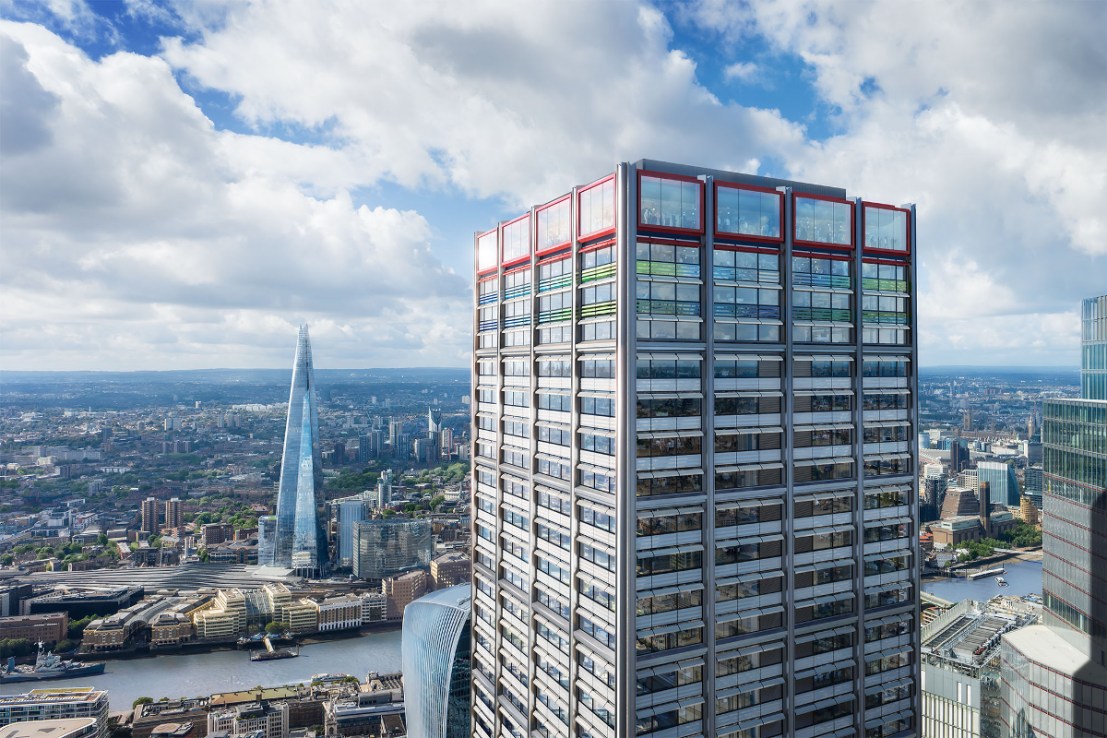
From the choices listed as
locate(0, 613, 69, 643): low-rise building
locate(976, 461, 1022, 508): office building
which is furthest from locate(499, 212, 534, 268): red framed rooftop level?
locate(976, 461, 1022, 508): office building

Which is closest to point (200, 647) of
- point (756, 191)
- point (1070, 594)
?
point (1070, 594)

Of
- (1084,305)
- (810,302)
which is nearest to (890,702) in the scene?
(810,302)

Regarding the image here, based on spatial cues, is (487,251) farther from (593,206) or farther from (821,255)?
(821,255)

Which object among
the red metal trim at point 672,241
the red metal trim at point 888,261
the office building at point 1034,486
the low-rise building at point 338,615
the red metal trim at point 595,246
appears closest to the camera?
the red metal trim at point 672,241

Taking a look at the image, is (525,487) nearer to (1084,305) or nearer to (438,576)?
(1084,305)

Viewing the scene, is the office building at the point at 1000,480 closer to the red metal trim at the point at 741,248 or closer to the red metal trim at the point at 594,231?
the red metal trim at the point at 741,248

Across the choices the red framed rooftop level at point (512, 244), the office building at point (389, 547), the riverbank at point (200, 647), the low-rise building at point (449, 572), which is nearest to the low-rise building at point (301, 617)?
the riverbank at point (200, 647)
